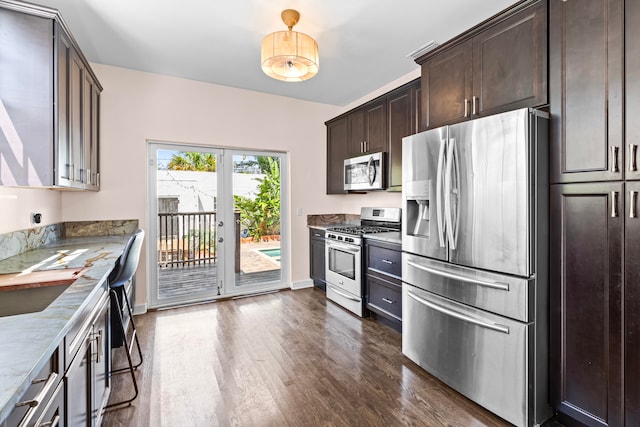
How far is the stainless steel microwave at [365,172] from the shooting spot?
359cm

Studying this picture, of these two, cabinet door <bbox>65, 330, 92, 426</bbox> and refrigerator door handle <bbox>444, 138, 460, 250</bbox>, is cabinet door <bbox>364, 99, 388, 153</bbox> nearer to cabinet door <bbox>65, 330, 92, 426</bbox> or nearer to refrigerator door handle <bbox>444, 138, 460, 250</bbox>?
refrigerator door handle <bbox>444, 138, 460, 250</bbox>

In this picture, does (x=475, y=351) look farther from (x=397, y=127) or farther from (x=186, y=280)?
(x=186, y=280)

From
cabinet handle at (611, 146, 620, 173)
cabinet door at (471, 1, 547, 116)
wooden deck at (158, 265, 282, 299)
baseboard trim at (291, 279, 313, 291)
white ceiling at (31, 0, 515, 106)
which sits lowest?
baseboard trim at (291, 279, 313, 291)

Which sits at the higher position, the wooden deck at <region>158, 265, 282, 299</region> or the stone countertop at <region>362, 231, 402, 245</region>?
the stone countertop at <region>362, 231, 402, 245</region>

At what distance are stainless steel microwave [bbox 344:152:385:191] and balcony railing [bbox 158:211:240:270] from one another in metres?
1.61

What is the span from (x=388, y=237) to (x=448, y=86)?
4.83 feet

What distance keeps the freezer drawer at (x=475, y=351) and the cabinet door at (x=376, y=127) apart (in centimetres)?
188

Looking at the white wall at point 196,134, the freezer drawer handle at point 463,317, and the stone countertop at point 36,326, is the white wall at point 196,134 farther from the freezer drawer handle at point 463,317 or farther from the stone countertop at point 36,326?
the freezer drawer handle at point 463,317

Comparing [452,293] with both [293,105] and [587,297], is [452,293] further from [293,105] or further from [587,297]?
[293,105]

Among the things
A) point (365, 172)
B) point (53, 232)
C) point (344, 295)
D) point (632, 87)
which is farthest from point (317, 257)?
point (632, 87)

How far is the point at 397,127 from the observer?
3.38 meters

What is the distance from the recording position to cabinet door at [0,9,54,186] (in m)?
1.80

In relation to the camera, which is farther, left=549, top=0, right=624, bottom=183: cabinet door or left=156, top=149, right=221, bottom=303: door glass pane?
left=156, top=149, right=221, bottom=303: door glass pane

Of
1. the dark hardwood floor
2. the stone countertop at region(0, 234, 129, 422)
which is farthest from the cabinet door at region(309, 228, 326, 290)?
the stone countertop at region(0, 234, 129, 422)
